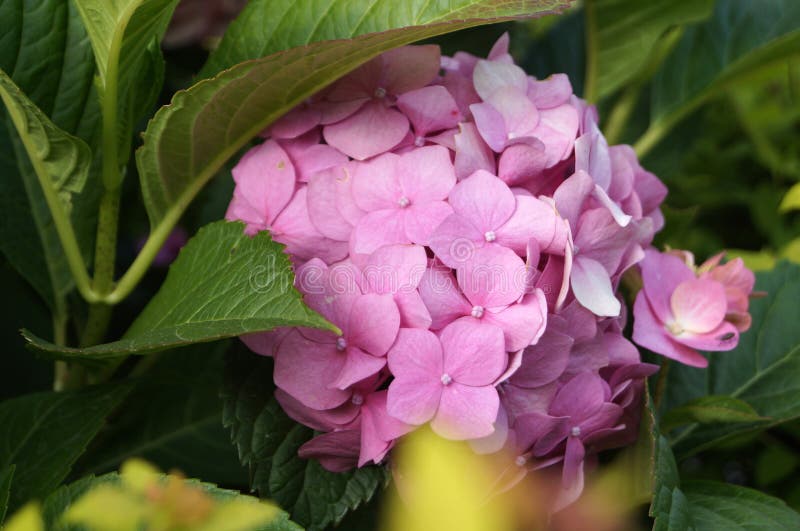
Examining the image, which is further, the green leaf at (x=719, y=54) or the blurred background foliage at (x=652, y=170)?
the green leaf at (x=719, y=54)

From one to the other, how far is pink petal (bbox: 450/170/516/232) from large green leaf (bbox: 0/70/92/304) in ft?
0.98

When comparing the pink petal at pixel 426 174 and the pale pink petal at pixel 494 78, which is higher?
the pale pink petal at pixel 494 78

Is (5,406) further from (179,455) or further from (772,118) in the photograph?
(772,118)

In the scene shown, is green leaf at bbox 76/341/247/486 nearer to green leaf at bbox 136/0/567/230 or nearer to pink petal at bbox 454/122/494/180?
green leaf at bbox 136/0/567/230

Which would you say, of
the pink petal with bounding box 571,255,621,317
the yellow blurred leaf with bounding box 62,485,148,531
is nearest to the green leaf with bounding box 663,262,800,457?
the pink petal with bounding box 571,255,621,317

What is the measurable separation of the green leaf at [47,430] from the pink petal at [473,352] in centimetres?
30

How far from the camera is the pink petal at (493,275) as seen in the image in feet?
1.86

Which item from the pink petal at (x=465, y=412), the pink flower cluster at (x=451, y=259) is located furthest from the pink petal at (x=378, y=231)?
the pink petal at (x=465, y=412)

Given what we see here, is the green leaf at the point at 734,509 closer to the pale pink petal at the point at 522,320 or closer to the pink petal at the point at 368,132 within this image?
the pale pink petal at the point at 522,320

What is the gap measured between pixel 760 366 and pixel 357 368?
1.57 ft

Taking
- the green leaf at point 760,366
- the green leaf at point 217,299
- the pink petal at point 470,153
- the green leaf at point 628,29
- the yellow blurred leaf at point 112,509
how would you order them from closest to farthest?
the yellow blurred leaf at point 112,509, the green leaf at point 217,299, the pink petal at point 470,153, the green leaf at point 760,366, the green leaf at point 628,29

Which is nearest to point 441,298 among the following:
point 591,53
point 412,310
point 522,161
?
point 412,310

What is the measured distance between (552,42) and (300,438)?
745 mm

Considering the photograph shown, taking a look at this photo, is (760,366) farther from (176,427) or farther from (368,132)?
(176,427)
